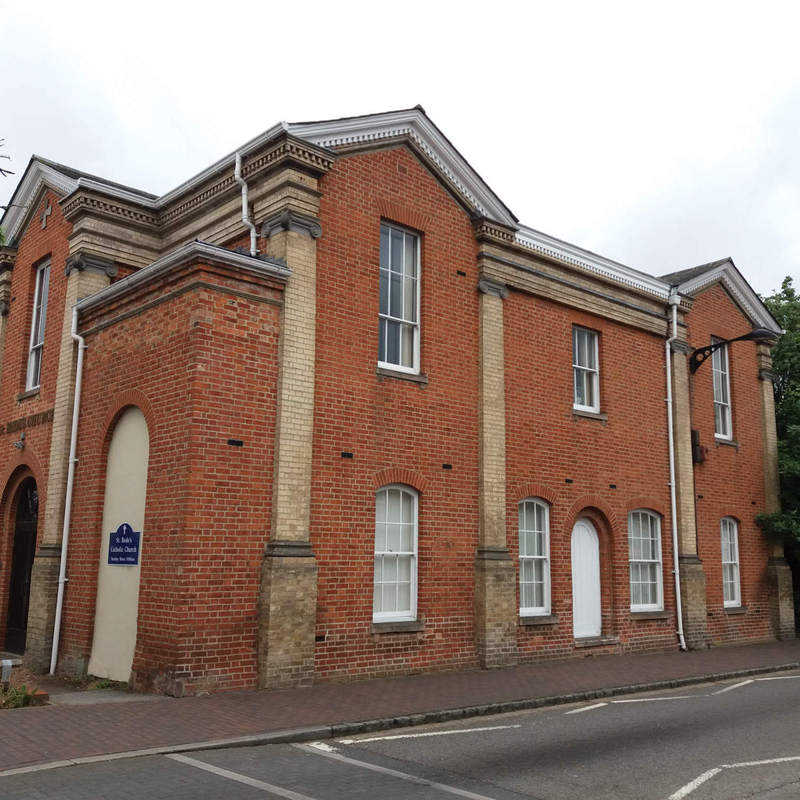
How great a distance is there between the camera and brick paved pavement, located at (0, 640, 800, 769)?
839 centimetres

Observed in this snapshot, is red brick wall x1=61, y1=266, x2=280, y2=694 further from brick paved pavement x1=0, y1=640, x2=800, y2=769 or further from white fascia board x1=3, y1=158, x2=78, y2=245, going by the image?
white fascia board x1=3, y1=158, x2=78, y2=245

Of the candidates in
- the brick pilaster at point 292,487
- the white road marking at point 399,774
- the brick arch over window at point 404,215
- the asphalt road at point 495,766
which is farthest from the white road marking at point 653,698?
the brick arch over window at point 404,215

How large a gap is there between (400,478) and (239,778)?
22.9 feet

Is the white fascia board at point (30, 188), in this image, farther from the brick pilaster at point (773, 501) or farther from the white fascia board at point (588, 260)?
the brick pilaster at point (773, 501)

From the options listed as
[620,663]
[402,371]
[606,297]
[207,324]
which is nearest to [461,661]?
[620,663]

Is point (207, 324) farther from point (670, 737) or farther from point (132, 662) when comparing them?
point (670, 737)

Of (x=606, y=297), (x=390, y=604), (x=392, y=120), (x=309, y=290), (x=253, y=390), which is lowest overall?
(x=390, y=604)

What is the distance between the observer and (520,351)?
16.3m

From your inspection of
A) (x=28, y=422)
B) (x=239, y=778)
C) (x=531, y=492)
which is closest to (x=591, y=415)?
(x=531, y=492)

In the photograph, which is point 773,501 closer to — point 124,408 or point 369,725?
point 369,725

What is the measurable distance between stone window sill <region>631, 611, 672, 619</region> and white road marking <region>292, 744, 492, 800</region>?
10363mm

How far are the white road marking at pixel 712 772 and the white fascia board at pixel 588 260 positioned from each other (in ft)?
34.9

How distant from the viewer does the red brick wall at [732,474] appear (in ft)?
63.8

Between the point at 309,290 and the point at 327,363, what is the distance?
1.14 metres
